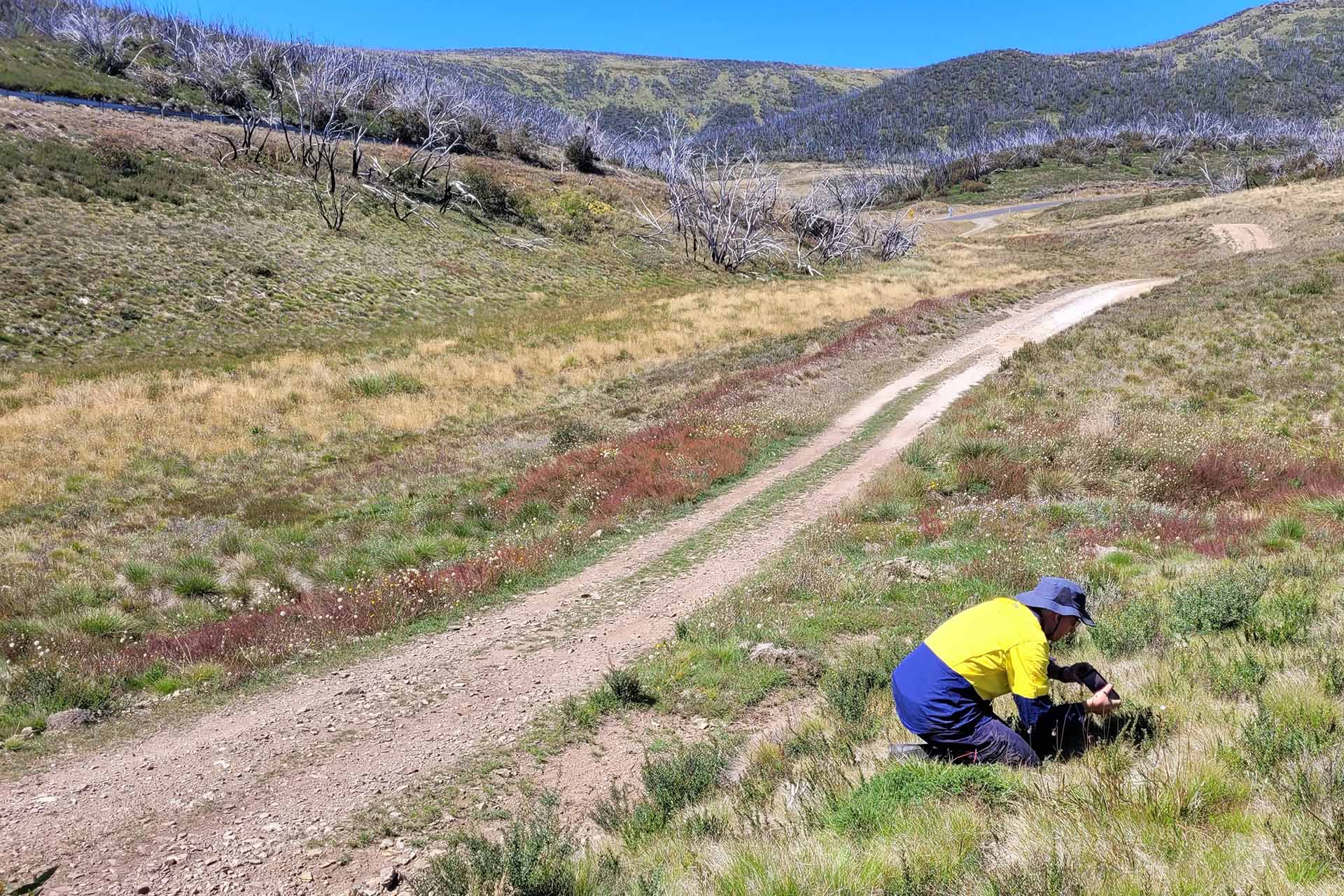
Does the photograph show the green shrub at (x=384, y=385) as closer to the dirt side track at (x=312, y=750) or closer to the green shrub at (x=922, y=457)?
the dirt side track at (x=312, y=750)

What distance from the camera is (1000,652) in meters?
4.48

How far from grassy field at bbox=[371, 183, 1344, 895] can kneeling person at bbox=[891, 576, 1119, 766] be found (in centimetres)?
22

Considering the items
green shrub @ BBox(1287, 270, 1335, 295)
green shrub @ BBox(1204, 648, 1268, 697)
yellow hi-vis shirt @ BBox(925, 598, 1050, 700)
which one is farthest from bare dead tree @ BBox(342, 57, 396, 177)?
green shrub @ BBox(1204, 648, 1268, 697)

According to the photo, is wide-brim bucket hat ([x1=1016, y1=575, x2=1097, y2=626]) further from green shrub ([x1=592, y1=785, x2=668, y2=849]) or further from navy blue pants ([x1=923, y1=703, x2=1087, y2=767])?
green shrub ([x1=592, y1=785, x2=668, y2=849])

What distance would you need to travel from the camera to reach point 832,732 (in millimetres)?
5707

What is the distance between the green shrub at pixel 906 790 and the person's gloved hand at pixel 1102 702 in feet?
2.24

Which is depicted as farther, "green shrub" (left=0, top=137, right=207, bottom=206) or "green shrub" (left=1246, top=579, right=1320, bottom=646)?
"green shrub" (left=0, top=137, right=207, bottom=206)

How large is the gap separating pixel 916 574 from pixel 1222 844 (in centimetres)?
584

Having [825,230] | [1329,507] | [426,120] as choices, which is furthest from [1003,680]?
[426,120]

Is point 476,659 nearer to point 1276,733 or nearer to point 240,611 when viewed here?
point 240,611

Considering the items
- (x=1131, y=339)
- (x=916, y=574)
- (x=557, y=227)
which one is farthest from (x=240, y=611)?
(x=557, y=227)

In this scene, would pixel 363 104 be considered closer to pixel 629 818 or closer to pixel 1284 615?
pixel 629 818

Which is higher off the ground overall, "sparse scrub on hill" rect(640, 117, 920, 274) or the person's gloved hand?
"sparse scrub on hill" rect(640, 117, 920, 274)

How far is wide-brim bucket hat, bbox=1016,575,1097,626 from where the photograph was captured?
14.6 feet
